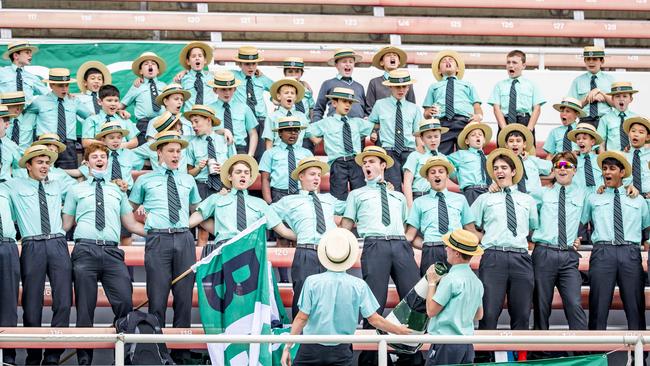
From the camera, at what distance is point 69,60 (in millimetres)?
16938

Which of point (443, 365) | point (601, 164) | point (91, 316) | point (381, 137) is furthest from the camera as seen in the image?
point (381, 137)

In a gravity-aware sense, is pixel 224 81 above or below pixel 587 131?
above

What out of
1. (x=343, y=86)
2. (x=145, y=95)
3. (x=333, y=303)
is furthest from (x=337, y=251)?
(x=145, y=95)

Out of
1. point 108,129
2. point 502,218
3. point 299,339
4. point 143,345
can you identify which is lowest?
point 143,345

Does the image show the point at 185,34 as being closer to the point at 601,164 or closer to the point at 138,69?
the point at 138,69

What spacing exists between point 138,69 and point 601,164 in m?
4.86

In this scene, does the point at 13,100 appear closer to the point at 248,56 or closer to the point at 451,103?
the point at 248,56

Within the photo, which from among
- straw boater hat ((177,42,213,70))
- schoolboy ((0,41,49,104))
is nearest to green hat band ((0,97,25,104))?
schoolboy ((0,41,49,104))

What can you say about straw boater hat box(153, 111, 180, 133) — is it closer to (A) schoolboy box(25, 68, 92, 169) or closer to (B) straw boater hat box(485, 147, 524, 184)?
(A) schoolboy box(25, 68, 92, 169)

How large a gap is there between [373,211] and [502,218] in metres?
1.10

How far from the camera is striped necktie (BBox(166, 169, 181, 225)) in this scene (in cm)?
1265

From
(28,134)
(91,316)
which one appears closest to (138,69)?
(28,134)

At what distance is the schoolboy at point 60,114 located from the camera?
46.6 ft

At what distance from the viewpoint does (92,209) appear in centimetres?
1249
